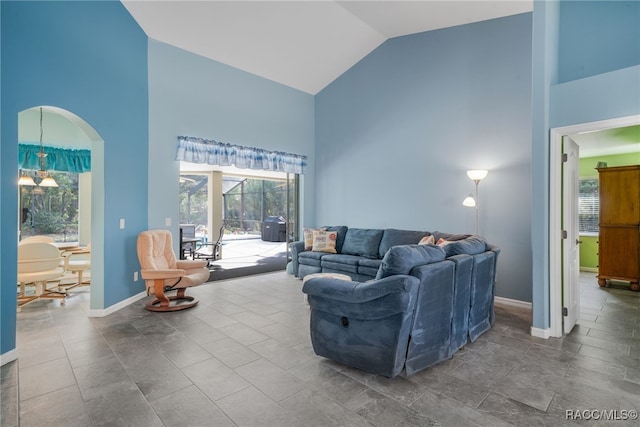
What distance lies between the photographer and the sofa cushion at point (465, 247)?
3094 millimetres

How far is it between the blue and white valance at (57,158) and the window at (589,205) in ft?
33.4

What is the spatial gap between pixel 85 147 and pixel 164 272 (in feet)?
12.8

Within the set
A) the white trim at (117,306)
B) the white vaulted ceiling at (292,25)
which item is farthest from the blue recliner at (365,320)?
the white vaulted ceiling at (292,25)

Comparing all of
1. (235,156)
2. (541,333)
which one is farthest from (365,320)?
(235,156)

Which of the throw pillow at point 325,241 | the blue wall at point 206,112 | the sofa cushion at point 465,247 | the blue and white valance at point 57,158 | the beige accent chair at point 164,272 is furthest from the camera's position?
the throw pillow at point 325,241

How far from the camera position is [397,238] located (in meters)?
5.40

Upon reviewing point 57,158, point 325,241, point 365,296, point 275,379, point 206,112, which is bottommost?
point 275,379

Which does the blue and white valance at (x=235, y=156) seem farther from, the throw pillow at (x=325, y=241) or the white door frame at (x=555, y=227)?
the white door frame at (x=555, y=227)

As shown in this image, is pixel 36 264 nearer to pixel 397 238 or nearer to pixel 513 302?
pixel 397 238

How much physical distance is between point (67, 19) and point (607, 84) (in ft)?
17.8

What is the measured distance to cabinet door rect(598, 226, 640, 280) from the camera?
5.18 metres

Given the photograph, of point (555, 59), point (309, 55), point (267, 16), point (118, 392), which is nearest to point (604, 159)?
point (555, 59)

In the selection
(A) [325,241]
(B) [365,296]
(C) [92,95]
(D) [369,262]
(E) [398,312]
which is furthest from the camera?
(A) [325,241]

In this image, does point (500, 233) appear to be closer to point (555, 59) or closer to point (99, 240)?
point (555, 59)
